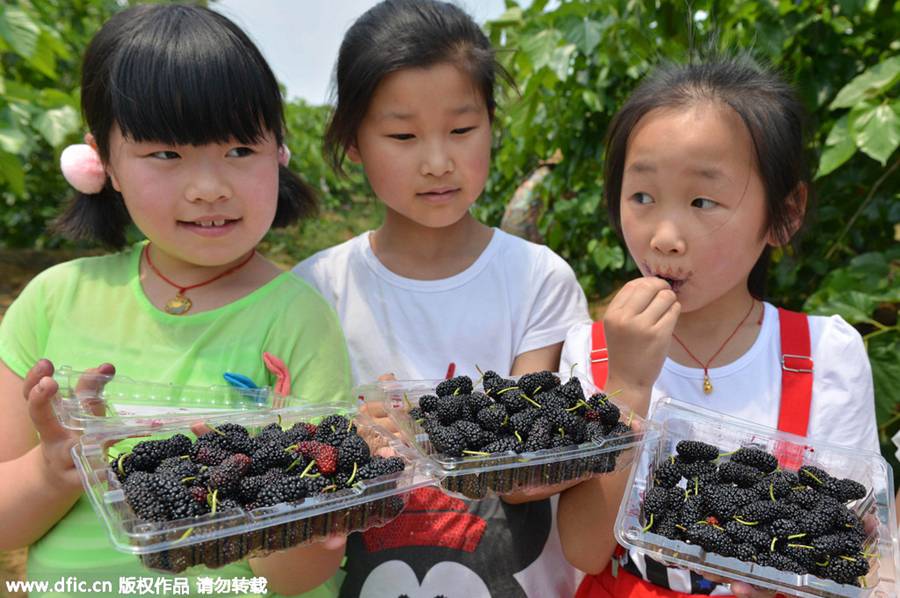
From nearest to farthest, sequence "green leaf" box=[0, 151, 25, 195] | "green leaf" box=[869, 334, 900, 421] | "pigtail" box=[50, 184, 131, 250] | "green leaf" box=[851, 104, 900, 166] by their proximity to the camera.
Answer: "pigtail" box=[50, 184, 131, 250]
"green leaf" box=[851, 104, 900, 166]
"green leaf" box=[869, 334, 900, 421]
"green leaf" box=[0, 151, 25, 195]

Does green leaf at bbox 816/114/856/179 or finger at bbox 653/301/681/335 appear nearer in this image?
finger at bbox 653/301/681/335

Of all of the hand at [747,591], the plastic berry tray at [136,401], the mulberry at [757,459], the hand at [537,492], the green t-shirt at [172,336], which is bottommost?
the hand at [747,591]

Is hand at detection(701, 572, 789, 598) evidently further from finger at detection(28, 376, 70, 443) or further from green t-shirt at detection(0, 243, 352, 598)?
finger at detection(28, 376, 70, 443)

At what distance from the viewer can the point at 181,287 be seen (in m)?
1.28

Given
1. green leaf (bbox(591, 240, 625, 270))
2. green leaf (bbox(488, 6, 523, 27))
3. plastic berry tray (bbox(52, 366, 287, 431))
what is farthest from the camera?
green leaf (bbox(591, 240, 625, 270))

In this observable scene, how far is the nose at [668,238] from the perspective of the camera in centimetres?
115

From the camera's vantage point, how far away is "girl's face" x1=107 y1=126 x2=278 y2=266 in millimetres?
1132

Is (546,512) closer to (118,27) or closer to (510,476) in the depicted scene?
(510,476)

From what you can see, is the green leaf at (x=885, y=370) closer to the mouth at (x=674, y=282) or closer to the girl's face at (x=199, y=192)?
the mouth at (x=674, y=282)

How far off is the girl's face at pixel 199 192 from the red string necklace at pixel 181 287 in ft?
0.28

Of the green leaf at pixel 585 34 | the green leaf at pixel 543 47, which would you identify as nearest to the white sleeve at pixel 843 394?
the green leaf at pixel 585 34

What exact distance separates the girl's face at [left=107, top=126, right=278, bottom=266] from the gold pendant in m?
0.09

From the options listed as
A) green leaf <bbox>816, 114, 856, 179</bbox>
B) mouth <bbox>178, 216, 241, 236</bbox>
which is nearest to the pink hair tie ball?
mouth <bbox>178, 216, 241, 236</bbox>

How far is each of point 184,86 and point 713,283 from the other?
2.96ft
